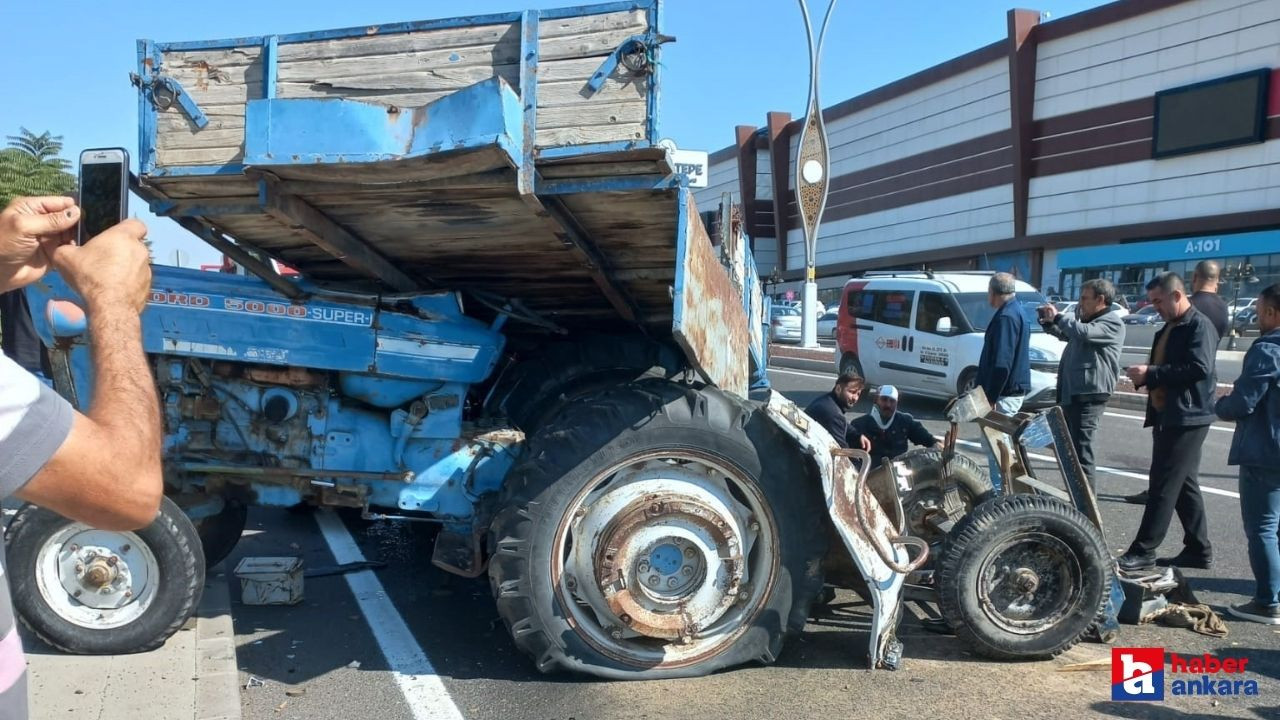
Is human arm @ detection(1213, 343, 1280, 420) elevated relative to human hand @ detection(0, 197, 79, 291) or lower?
lower

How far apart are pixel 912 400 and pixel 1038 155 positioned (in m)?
26.2

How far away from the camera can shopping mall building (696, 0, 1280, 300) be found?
28.9 meters

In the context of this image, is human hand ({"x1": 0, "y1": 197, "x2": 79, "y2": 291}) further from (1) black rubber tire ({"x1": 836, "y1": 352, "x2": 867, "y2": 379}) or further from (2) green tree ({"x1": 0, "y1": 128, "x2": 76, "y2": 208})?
(2) green tree ({"x1": 0, "y1": 128, "x2": 76, "y2": 208})

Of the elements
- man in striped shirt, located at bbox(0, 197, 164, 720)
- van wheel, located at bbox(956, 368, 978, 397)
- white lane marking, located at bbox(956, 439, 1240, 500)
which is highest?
man in striped shirt, located at bbox(0, 197, 164, 720)

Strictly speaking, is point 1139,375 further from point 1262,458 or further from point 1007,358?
point 1007,358

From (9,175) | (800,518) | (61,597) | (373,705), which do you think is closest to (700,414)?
(800,518)

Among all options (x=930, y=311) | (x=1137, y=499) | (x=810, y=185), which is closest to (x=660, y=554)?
(x=1137, y=499)

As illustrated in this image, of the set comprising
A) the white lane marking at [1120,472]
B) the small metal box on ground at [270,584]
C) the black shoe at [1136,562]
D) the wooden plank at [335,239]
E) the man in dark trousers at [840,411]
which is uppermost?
the wooden plank at [335,239]

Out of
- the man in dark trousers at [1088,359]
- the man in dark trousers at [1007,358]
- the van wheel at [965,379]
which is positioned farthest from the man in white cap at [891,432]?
the van wheel at [965,379]

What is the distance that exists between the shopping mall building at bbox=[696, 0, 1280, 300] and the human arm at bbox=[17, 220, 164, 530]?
33.7 m

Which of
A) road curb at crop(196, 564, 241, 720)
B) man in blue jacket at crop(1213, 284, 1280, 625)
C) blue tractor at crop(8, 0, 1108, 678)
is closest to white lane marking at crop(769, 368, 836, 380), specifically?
man in blue jacket at crop(1213, 284, 1280, 625)

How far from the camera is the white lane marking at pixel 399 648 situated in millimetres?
3410

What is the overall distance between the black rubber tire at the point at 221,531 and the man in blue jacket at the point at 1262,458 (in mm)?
5325

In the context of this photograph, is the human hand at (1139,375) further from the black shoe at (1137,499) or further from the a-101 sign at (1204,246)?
the a-101 sign at (1204,246)
